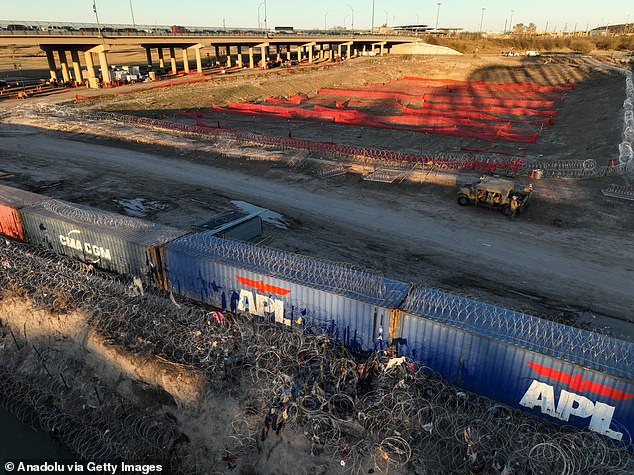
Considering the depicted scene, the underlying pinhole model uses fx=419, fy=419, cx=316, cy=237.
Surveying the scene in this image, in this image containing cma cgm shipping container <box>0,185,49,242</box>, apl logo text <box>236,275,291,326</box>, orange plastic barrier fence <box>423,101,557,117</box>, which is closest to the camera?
apl logo text <box>236,275,291,326</box>

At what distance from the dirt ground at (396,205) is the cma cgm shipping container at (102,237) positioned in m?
7.10

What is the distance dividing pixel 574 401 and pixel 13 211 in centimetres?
2635

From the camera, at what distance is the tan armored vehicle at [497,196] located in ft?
91.4

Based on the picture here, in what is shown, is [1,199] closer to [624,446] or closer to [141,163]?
[141,163]

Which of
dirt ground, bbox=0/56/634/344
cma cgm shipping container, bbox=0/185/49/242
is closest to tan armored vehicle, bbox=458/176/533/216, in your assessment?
dirt ground, bbox=0/56/634/344

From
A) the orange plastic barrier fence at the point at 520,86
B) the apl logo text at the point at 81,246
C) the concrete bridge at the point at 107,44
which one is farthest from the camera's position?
the orange plastic barrier fence at the point at 520,86

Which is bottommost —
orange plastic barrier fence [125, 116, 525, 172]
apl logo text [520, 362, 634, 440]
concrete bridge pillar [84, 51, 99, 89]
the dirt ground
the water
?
the water

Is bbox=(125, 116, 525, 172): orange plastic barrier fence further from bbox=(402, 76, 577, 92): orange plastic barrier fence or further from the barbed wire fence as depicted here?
bbox=(402, 76, 577, 92): orange plastic barrier fence

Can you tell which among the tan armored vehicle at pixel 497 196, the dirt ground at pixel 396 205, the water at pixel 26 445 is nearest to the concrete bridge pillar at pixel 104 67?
the dirt ground at pixel 396 205

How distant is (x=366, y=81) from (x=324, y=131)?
190 feet

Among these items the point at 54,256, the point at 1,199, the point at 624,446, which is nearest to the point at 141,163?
the point at 1,199

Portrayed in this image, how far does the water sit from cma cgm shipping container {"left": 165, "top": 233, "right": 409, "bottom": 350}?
6.89 metres

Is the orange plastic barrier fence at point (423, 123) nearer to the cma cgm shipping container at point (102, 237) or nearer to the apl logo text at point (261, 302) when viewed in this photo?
the cma cgm shipping container at point (102, 237)

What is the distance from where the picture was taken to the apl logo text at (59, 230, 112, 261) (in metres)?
19.6
